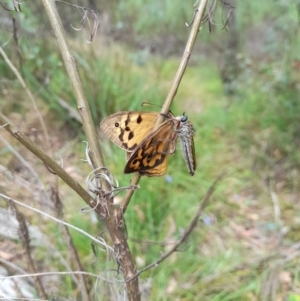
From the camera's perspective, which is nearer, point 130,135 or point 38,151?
point 38,151

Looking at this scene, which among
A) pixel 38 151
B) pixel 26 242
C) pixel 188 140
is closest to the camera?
pixel 38 151

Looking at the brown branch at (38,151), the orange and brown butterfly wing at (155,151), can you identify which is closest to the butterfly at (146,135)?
the orange and brown butterfly wing at (155,151)

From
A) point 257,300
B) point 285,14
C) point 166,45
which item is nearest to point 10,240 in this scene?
point 257,300

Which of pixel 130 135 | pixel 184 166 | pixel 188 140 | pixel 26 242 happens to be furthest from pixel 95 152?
pixel 184 166

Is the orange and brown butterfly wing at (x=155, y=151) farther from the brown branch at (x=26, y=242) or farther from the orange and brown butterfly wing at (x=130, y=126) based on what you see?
the brown branch at (x=26, y=242)

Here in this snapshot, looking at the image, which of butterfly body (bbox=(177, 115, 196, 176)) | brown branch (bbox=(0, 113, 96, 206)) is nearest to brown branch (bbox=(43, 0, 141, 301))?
brown branch (bbox=(0, 113, 96, 206))

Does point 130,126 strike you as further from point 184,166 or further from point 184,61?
point 184,166

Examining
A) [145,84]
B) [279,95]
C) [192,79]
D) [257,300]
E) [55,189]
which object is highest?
[192,79]

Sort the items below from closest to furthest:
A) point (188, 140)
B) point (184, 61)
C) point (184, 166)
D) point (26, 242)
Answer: point (184, 61) → point (188, 140) → point (26, 242) → point (184, 166)

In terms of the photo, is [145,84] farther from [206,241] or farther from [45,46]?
[206,241]
